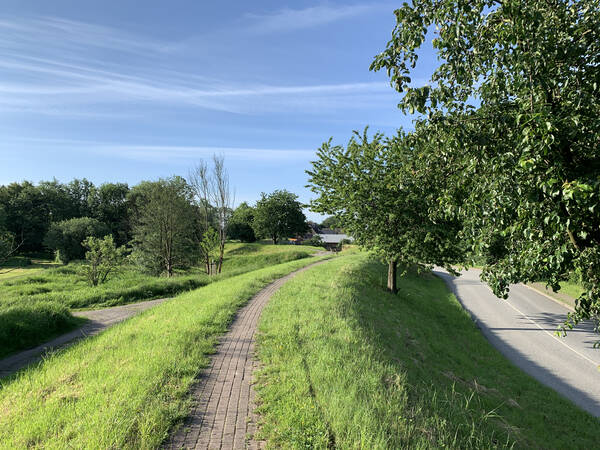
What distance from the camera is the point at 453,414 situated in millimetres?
5242

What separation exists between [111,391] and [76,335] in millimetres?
7245

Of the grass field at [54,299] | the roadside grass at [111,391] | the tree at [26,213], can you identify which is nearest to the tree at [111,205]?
the tree at [26,213]

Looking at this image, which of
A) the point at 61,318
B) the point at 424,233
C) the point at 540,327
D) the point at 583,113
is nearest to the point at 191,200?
the point at 61,318

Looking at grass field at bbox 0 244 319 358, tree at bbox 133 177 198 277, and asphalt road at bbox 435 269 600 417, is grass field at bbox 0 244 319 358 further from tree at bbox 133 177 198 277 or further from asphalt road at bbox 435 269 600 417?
asphalt road at bbox 435 269 600 417

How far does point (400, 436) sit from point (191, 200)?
132 ft

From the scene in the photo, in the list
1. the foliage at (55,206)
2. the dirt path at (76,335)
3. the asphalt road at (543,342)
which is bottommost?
the asphalt road at (543,342)

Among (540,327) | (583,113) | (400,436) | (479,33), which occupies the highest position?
(479,33)

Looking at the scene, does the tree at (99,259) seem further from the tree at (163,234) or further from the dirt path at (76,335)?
the dirt path at (76,335)

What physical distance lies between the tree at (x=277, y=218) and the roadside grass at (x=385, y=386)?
55.7 metres

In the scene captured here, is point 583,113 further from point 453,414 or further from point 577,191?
point 453,414

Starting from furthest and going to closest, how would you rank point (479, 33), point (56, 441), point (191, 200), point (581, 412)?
A: point (191, 200)
point (581, 412)
point (479, 33)
point (56, 441)

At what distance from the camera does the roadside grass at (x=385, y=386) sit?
4148 mm

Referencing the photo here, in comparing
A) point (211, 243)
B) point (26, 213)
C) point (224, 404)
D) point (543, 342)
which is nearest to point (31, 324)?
point (224, 404)

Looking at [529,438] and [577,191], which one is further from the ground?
[577,191]
